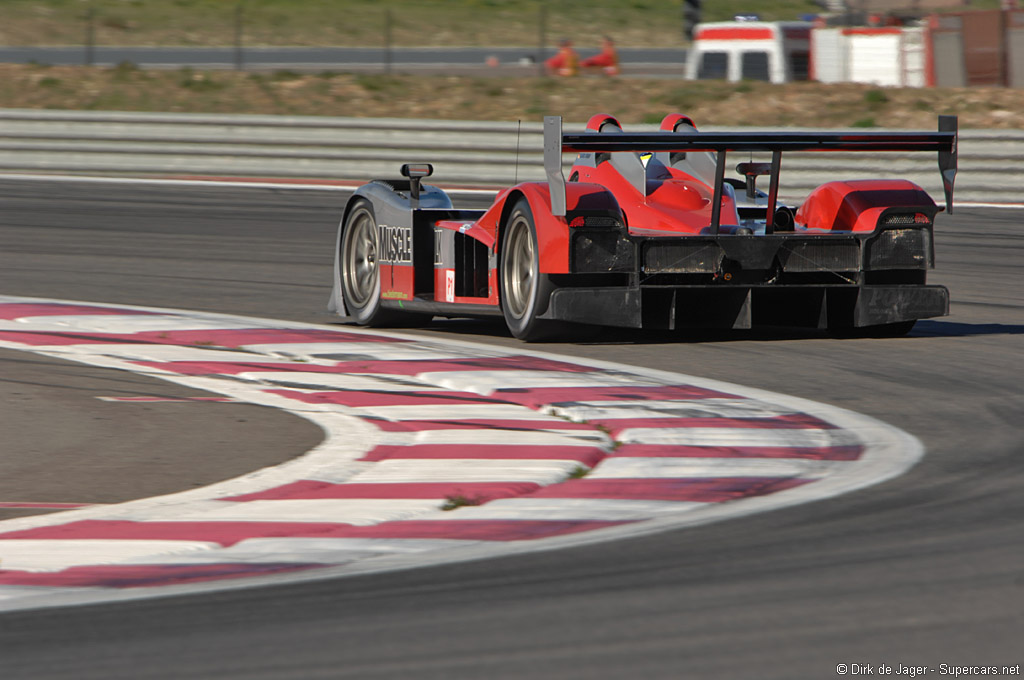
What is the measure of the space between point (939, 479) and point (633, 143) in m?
3.58

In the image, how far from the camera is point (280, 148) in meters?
20.6

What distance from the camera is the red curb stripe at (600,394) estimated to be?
7172mm

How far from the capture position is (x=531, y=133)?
19719 mm

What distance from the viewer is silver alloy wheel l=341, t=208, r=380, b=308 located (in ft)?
34.1

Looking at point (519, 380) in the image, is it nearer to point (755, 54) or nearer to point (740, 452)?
point (740, 452)

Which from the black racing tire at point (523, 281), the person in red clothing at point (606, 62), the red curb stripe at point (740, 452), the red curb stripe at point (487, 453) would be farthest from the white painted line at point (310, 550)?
the person in red clothing at point (606, 62)

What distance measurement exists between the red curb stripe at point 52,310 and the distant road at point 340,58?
23343 millimetres

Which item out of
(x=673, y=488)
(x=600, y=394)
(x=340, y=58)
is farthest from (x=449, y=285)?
(x=340, y=58)

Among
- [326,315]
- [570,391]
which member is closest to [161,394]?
[570,391]

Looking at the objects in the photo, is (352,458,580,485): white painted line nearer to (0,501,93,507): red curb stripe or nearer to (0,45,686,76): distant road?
(0,501,93,507): red curb stripe

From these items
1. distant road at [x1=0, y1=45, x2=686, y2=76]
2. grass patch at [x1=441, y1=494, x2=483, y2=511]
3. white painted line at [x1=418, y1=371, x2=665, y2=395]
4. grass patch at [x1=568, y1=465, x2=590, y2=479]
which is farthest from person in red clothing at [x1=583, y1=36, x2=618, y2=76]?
grass patch at [x1=441, y1=494, x2=483, y2=511]

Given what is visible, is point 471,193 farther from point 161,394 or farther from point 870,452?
point 870,452

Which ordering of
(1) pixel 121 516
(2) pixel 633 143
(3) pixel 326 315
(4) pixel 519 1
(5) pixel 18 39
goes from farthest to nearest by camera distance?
(4) pixel 519 1
(5) pixel 18 39
(3) pixel 326 315
(2) pixel 633 143
(1) pixel 121 516

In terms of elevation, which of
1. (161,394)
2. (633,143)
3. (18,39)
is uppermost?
(18,39)
